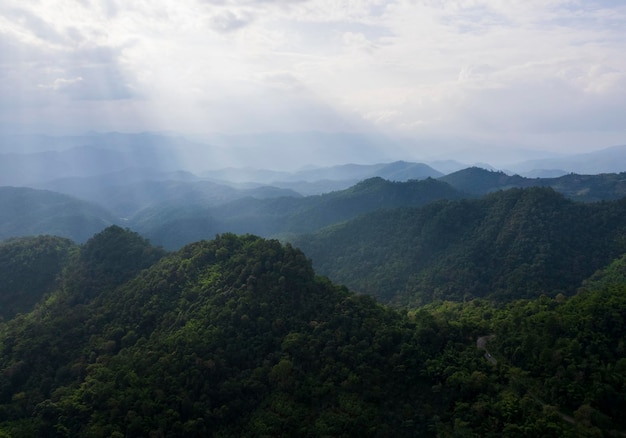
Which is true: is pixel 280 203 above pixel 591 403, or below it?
above

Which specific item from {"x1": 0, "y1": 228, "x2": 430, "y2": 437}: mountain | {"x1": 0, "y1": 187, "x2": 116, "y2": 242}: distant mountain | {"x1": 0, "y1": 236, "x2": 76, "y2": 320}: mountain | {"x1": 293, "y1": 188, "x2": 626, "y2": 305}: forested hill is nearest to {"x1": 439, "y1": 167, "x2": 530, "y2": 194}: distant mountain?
{"x1": 293, "y1": 188, "x2": 626, "y2": 305}: forested hill

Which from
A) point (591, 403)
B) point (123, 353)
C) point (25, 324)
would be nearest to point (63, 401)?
point (123, 353)

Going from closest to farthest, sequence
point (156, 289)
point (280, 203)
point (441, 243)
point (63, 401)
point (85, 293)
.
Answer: point (63, 401)
point (156, 289)
point (85, 293)
point (441, 243)
point (280, 203)

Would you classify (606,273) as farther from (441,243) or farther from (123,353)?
(123,353)

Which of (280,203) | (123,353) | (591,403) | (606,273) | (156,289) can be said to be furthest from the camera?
(280,203)

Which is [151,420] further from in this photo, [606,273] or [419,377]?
[606,273]

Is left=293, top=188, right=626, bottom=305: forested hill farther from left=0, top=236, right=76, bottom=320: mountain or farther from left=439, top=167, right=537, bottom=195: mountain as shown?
left=439, top=167, right=537, bottom=195: mountain

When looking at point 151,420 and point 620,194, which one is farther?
point 620,194

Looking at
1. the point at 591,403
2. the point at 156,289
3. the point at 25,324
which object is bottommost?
the point at 591,403
